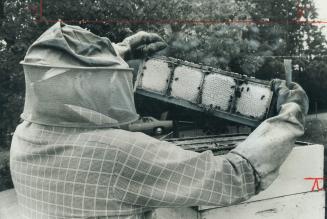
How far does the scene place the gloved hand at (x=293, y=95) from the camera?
192cm

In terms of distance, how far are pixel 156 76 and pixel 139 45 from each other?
82 cm

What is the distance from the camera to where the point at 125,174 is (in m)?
1.59

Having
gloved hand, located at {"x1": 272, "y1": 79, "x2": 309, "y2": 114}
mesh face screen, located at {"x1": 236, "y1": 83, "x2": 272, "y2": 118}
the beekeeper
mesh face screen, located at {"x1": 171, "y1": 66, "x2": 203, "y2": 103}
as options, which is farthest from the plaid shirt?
mesh face screen, located at {"x1": 171, "y1": 66, "x2": 203, "y2": 103}

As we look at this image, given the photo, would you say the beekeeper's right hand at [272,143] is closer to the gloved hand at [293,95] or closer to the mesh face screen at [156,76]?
the gloved hand at [293,95]

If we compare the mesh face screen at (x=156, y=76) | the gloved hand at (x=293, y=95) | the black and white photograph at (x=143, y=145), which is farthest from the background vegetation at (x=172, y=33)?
the gloved hand at (x=293, y=95)

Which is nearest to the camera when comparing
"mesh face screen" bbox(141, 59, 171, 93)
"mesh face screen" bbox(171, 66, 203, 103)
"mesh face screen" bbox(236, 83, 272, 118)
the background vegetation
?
"mesh face screen" bbox(236, 83, 272, 118)

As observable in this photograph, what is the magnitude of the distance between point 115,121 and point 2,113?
30.1ft

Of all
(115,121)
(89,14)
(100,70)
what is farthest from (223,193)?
(89,14)

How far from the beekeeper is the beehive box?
1.26 metres

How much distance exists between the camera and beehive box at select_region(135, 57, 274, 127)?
123 inches

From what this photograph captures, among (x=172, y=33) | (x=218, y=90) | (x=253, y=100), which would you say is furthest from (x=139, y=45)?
(x=172, y=33)

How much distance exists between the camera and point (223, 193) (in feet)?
5.36

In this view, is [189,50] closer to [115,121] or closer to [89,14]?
[89,14]

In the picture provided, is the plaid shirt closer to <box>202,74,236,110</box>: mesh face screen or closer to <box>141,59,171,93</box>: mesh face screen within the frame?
→ <box>202,74,236,110</box>: mesh face screen
